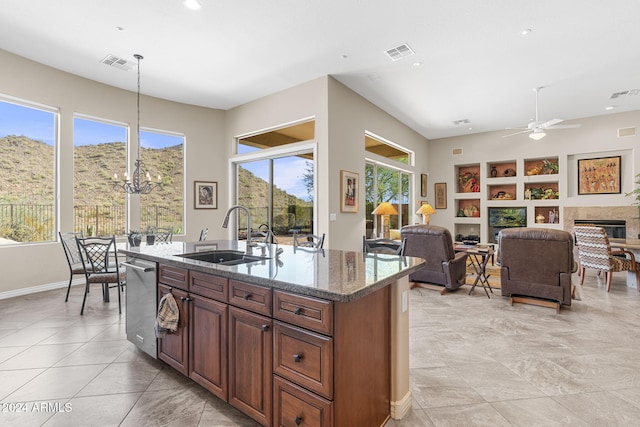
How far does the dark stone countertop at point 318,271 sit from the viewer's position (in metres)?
1.44

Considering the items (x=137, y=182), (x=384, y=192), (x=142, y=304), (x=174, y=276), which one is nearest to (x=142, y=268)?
(x=142, y=304)

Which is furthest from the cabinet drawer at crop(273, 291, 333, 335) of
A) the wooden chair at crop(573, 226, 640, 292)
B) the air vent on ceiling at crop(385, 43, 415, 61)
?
the wooden chair at crop(573, 226, 640, 292)

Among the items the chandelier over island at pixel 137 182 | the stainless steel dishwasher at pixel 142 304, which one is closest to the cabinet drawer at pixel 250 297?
the stainless steel dishwasher at pixel 142 304

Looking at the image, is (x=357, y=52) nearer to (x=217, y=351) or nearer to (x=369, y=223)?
(x=369, y=223)

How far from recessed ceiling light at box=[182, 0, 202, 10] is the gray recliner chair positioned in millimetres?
3816

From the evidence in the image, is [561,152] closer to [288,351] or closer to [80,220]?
[288,351]

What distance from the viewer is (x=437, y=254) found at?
4.59 meters

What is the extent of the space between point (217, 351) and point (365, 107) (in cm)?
528

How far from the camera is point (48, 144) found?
4.97 metres

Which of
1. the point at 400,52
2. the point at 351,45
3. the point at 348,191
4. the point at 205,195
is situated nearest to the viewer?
the point at 351,45

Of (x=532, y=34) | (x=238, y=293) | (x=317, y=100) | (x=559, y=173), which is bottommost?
Answer: (x=238, y=293)

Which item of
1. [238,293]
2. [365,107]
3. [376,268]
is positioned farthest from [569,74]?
[238,293]

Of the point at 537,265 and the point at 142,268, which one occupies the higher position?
the point at 142,268

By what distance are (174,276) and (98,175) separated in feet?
14.9
